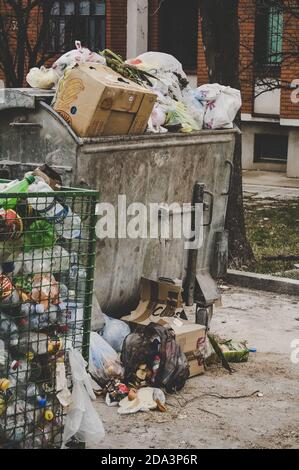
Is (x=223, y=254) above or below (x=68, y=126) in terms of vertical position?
below

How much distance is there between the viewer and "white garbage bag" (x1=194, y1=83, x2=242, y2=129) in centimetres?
732

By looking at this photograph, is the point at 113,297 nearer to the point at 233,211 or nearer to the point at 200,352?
the point at 200,352

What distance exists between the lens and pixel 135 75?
273 inches

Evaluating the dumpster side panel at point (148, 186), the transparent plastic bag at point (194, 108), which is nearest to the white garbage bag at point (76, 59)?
the dumpster side panel at point (148, 186)

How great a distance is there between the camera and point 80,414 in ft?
14.0

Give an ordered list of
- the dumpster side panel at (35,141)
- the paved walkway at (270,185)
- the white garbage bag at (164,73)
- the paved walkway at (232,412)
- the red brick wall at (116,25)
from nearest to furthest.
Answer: the paved walkway at (232,412), the dumpster side panel at (35,141), the white garbage bag at (164,73), the paved walkway at (270,185), the red brick wall at (116,25)

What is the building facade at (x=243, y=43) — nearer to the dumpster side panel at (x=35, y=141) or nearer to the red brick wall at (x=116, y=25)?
the red brick wall at (x=116, y=25)

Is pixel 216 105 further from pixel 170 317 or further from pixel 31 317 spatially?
pixel 31 317

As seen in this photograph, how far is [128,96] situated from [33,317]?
223 cm

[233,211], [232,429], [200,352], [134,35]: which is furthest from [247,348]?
[134,35]

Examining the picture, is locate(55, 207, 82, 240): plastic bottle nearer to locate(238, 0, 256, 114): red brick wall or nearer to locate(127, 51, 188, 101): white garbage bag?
locate(127, 51, 188, 101): white garbage bag

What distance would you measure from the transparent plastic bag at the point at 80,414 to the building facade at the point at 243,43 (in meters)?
10.5

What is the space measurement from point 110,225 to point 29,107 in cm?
97

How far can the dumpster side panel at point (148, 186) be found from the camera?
6.22m
